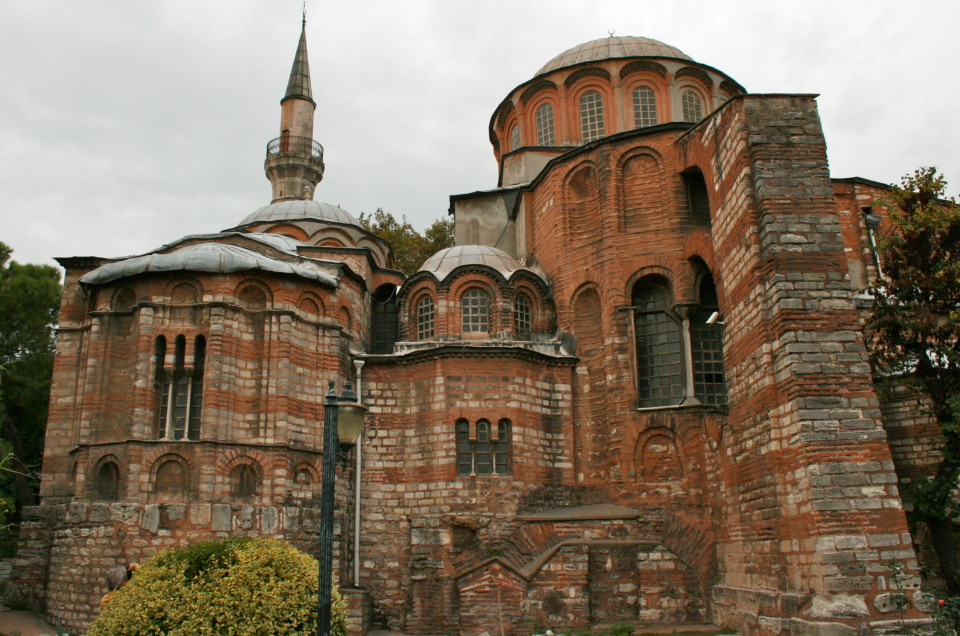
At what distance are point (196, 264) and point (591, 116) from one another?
12.1 m

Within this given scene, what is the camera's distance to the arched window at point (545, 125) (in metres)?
24.3

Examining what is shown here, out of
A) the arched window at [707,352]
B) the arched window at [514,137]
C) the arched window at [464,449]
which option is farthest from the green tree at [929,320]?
the arched window at [514,137]

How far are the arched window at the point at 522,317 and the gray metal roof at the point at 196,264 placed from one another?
15.8ft

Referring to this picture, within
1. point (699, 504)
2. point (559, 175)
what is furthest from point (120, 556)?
point (559, 175)

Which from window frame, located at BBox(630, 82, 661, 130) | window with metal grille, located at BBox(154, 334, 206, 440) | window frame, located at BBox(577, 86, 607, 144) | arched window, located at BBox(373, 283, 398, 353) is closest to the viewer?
A: window with metal grille, located at BBox(154, 334, 206, 440)

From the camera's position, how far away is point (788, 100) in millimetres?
14492

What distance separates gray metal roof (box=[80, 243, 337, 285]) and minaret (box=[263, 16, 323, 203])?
12813mm

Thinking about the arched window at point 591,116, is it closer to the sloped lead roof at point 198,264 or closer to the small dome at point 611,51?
the small dome at point 611,51

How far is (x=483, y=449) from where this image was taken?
17.9 m

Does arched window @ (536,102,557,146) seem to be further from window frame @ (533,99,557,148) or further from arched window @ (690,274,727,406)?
arched window @ (690,274,727,406)

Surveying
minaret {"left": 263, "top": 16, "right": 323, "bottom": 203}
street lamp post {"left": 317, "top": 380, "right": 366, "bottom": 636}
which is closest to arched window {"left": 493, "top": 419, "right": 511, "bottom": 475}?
street lamp post {"left": 317, "top": 380, "right": 366, "bottom": 636}

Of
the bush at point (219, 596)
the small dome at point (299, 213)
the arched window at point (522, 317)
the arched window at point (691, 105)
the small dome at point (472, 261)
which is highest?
the arched window at point (691, 105)

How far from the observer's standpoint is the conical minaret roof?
31.8 meters

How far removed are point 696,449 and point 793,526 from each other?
4.40 meters
